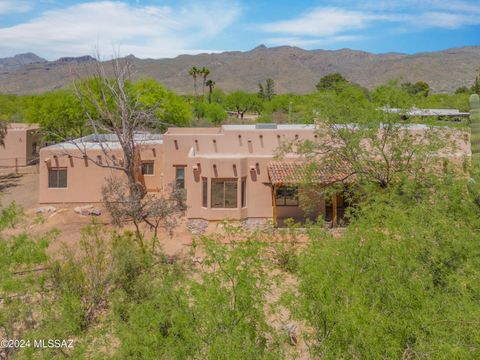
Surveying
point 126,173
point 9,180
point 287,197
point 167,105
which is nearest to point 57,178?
point 126,173

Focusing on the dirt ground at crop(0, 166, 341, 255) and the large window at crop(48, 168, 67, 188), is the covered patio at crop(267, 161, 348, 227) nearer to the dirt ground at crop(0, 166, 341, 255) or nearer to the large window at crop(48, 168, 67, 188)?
the dirt ground at crop(0, 166, 341, 255)

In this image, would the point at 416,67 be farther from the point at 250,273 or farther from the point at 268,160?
the point at 250,273

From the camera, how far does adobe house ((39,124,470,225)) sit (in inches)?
886

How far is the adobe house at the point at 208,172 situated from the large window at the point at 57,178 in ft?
0.04

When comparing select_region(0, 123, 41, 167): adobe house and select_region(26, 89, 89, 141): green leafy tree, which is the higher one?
select_region(26, 89, 89, 141): green leafy tree

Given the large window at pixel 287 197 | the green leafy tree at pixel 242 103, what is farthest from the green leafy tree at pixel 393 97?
the green leafy tree at pixel 242 103

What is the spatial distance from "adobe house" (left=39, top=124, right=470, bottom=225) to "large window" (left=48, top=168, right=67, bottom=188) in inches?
0.4

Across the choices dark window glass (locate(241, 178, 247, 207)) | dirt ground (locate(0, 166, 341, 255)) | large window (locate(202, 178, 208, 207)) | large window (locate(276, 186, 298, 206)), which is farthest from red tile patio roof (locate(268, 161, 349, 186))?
dirt ground (locate(0, 166, 341, 255))

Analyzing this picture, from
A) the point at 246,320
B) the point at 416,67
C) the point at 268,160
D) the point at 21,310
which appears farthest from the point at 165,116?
the point at 416,67

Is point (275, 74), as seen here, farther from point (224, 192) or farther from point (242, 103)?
point (224, 192)

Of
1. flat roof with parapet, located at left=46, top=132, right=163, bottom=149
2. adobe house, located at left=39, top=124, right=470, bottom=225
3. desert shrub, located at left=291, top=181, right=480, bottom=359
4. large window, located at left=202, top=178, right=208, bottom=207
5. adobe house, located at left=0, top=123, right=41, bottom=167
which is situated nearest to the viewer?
desert shrub, located at left=291, top=181, right=480, bottom=359

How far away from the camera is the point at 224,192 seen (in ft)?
74.6

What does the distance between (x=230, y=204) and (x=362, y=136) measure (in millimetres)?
7567

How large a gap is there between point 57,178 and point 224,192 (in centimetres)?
1086
